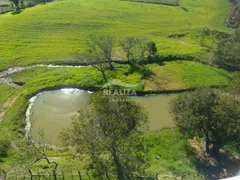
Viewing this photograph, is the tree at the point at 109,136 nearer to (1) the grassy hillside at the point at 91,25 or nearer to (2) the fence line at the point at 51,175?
(2) the fence line at the point at 51,175

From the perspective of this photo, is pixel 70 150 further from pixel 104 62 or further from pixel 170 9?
pixel 170 9

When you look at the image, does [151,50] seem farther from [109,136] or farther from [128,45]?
[109,136]

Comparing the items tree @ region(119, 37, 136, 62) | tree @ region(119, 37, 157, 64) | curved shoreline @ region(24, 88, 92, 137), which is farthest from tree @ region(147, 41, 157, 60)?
curved shoreline @ region(24, 88, 92, 137)

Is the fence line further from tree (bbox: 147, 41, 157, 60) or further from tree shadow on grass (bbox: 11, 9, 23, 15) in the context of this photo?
tree shadow on grass (bbox: 11, 9, 23, 15)

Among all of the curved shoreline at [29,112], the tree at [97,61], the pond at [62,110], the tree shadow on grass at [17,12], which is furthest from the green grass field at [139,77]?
the tree shadow on grass at [17,12]

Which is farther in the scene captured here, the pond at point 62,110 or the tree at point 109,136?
the pond at point 62,110

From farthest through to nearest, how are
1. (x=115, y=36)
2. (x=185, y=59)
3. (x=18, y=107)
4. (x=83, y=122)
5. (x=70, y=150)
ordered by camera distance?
(x=115, y=36), (x=185, y=59), (x=18, y=107), (x=70, y=150), (x=83, y=122)

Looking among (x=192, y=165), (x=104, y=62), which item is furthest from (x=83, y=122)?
(x=104, y=62)

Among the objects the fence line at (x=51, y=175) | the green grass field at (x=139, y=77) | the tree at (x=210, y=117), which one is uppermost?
the tree at (x=210, y=117)
